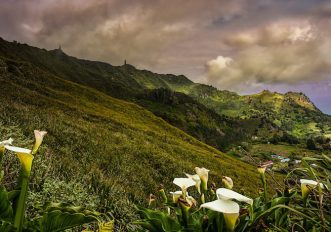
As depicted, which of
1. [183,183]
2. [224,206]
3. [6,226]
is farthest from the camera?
[183,183]

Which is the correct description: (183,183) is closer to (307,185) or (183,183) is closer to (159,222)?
(159,222)

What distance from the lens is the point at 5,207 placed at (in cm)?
316

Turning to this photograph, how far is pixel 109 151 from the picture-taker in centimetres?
2438

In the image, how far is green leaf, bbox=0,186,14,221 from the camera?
122 inches

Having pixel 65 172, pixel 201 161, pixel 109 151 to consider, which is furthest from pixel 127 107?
pixel 65 172

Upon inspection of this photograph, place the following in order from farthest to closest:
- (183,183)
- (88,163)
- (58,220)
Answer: (88,163)
(183,183)
(58,220)

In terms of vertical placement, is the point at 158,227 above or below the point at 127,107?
below

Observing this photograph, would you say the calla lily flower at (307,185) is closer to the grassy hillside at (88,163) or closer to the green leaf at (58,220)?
the green leaf at (58,220)

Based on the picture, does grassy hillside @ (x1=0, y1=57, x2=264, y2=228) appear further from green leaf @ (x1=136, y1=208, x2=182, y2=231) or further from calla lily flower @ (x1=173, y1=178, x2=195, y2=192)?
green leaf @ (x1=136, y1=208, x2=182, y2=231)

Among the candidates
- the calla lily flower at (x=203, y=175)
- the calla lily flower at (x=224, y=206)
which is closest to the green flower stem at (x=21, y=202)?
the calla lily flower at (x=224, y=206)

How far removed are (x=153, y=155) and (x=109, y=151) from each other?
7.29 meters

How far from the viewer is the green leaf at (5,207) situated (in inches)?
122

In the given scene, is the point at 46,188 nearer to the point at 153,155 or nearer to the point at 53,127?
the point at 53,127

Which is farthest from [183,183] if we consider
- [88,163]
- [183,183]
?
[88,163]
